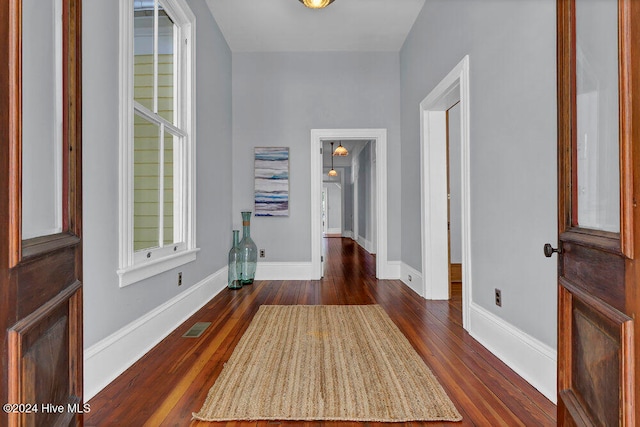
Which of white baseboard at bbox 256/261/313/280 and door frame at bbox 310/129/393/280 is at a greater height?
door frame at bbox 310/129/393/280

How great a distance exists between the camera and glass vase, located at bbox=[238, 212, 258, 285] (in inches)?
153

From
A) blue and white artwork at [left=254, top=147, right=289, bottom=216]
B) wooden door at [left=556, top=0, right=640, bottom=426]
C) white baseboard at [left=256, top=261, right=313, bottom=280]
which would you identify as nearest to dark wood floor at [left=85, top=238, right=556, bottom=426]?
wooden door at [left=556, top=0, right=640, bottom=426]

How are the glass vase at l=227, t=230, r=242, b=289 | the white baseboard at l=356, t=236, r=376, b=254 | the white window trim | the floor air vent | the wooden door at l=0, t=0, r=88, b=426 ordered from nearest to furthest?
the wooden door at l=0, t=0, r=88, b=426, the white window trim, the floor air vent, the glass vase at l=227, t=230, r=242, b=289, the white baseboard at l=356, t=236, r=376, b=254

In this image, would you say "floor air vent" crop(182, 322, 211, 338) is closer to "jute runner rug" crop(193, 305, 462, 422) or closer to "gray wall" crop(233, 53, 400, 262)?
"jute runner rug" crop(193, 305, 462, 422)

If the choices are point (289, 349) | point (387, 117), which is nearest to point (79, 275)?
point (289, 349)

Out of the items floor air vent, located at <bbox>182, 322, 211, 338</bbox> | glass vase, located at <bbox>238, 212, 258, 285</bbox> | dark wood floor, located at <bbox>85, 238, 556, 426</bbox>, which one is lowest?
dark wood floor, located at <bbox>85, 238, 556, 426</bbox>

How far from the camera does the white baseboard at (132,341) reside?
1.58 meters

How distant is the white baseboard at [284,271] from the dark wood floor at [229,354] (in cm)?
90

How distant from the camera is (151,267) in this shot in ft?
6.98

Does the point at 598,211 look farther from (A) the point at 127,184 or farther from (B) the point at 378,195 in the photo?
(B) the point at 378,195

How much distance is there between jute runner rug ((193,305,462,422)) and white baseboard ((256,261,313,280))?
64.9 inches

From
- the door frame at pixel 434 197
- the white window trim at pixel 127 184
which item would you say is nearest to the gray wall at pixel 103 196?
the white window trim at pixel 127 184

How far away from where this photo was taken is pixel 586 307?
0.98 metres

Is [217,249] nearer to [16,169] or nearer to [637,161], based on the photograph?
[16,169]
